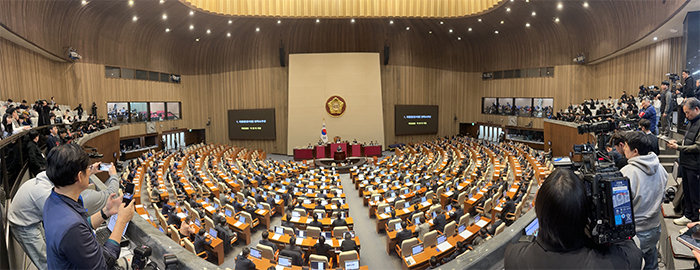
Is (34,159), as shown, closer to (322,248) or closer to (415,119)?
(322,248)

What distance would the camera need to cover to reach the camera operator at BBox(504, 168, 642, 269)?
1.33m

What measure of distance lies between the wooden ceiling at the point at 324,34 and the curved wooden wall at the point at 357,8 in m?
0.79

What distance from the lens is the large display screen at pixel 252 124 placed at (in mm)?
26666

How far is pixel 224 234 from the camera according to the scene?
8977mm

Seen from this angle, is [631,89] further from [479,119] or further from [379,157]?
[379,157]

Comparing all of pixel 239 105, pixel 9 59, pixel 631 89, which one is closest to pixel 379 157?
pixel 239 105

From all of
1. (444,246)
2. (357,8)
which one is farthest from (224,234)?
(357,8)

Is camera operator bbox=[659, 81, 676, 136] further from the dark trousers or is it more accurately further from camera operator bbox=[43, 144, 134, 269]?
camera operator bbox=[43, 144, 134, 269]

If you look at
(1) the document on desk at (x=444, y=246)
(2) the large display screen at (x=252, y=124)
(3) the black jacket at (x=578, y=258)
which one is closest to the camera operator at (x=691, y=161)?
(3) the black jacket at (x=578, y=258)

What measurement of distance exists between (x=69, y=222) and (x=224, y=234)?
310 inches

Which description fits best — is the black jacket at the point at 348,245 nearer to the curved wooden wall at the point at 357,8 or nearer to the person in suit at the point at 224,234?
the person in suit at the point at 224,234

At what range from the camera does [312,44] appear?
2634 centimetres

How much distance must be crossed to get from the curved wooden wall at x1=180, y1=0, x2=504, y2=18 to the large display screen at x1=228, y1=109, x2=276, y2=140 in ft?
26.7

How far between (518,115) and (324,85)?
1515cm
